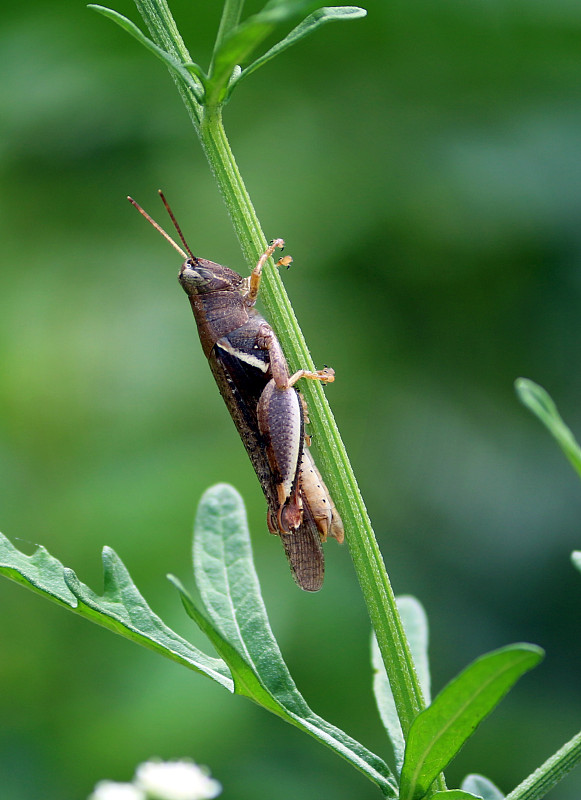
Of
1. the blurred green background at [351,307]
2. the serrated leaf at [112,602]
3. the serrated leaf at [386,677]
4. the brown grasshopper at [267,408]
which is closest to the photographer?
the serrated leaf at [112,602]

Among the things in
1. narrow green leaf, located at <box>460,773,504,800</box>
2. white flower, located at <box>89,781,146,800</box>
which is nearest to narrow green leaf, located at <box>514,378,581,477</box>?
white flower, located at <box>89,781,146,800</box>

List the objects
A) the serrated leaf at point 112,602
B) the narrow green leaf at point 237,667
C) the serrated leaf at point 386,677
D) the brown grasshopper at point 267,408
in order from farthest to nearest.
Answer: the brown grasshopper at point 267,408 → the serrated leaf at point 386,677 → the serrated leaf at point 112,602 → the narrow green leaf at point 237,667

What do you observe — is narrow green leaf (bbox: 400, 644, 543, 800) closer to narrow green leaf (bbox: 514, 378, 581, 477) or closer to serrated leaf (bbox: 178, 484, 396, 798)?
serrated leaf (bbox: 178, 484, 396, 798)

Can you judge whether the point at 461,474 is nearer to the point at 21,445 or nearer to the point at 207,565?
the point at 21,445

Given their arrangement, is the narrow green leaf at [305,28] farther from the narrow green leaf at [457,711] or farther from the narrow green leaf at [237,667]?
the narrow green leaf at [457,711]

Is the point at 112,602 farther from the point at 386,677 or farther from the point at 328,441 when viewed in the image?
the point at 386,677

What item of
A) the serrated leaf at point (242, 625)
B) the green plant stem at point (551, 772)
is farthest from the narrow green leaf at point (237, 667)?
the green plant stem at point (551, 772)

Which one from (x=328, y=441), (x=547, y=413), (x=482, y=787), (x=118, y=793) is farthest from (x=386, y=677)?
(x=547, y=413)

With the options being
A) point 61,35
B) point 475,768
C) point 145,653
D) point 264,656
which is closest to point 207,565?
point 264,656
